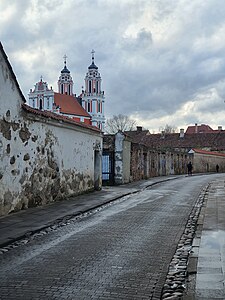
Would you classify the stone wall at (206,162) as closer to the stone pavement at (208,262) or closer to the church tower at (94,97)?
the stone pavement at (208,262)

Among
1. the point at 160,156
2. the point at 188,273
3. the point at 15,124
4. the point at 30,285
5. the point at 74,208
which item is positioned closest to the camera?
the point at 30,285

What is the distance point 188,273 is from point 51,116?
10.6 meters

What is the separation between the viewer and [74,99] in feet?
362

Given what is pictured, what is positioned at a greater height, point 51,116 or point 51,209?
point 51,116

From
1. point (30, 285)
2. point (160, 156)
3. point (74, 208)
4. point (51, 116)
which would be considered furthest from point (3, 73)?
point (160, 156)

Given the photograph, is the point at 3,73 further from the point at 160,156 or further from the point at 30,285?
the point at 160,156

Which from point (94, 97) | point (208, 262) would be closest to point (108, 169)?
point (208, 262)

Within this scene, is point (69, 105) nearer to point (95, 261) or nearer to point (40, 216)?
point (40, 216)

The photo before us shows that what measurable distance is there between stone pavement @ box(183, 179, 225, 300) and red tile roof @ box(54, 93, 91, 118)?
92.0m

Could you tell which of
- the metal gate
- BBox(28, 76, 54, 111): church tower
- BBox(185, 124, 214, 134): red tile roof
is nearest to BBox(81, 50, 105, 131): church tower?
BBox(28, 76, 54, 111): church tower

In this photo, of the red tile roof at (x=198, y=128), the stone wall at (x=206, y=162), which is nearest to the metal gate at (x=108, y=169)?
the stone wall at (x=206, y=162)

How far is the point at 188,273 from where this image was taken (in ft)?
21.3

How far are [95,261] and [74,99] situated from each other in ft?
343

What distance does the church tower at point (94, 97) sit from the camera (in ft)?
366
